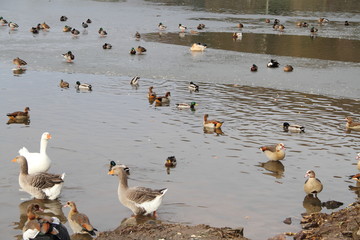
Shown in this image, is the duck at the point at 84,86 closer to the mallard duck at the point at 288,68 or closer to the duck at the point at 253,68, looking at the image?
the duck at the point at 253,68

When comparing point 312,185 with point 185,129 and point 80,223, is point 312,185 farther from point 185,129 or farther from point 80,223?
point 185,129

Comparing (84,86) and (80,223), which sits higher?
(84,86)

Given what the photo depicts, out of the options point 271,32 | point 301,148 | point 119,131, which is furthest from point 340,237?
point 271,32

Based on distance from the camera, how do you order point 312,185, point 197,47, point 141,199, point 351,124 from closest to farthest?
point 141,199
point 312,185
point 351,124
point 197,47

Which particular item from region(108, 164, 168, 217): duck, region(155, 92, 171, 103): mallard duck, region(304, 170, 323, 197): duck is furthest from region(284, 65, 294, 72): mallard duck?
region(108, 164, 168, 217): duck

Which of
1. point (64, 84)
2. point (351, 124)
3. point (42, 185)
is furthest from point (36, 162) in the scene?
point (351, 124)

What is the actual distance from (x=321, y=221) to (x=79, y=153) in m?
7.91

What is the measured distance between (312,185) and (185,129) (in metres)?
6.85

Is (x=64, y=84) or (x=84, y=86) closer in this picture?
(x=84, y=86)

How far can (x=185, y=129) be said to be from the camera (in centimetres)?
2038

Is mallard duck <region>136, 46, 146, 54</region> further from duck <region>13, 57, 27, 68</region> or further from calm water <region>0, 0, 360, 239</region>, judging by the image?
duck <region>13, 57, 27, 68</region>

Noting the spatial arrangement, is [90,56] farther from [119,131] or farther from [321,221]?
[321,221]

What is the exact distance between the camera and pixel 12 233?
1227 centimetres

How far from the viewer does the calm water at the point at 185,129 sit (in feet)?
46.0
